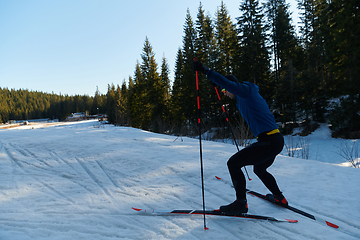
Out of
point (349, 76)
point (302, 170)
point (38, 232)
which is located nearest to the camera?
point (38, 232)

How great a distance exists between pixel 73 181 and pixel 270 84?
71.4 ft

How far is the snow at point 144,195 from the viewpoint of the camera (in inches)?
99.0

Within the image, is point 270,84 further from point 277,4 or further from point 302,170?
point 302,170

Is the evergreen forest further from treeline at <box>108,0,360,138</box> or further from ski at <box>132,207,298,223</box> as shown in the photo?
ski at <box>132,207,298,223</box>

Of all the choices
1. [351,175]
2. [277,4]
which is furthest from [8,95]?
[351,175]

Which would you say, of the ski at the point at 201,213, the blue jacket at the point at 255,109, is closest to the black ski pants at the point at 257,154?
the blue jacket at the point at 255,109

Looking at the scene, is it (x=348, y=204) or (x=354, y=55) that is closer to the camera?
(x=348, y=204)

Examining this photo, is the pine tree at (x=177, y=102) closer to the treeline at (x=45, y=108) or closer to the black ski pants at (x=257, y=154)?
the black ski pants at (x=257, y=154)

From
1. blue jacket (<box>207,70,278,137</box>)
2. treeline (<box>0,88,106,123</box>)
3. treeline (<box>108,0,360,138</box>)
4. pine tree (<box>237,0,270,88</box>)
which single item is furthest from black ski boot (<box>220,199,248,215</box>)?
treeline (<box>0,88,106,123</box>)

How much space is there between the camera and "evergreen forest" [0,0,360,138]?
49.7 feet

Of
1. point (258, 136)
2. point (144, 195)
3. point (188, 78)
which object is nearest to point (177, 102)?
point (188, 78)

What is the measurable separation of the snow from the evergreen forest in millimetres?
5187

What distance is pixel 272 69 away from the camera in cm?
2717

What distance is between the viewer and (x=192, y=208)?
3156 mm
